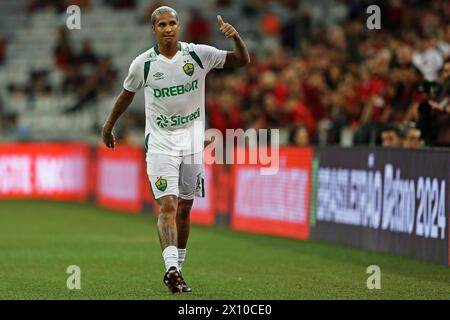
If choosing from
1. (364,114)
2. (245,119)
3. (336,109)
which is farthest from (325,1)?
Result: (364,114)

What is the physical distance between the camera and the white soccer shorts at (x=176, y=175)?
10.5 meters

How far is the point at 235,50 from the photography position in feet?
34.2

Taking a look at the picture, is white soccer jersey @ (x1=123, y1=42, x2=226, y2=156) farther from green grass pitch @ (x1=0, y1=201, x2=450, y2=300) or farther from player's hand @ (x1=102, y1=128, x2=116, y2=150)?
green grass pitch @ (x1=0, y1=201, x2=450, y2=300)

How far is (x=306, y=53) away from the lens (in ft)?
81.5

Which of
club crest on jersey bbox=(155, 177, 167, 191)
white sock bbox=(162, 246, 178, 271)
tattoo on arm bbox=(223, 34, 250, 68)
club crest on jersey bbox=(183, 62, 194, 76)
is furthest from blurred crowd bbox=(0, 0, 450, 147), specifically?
white sock bbox=(162, 246, 178, 271)

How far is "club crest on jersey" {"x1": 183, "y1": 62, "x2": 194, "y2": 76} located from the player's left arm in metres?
0.34

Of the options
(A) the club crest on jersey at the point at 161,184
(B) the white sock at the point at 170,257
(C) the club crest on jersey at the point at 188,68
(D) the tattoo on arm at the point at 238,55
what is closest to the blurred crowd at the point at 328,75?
(D) the tattoo on arm at the point at 238,55

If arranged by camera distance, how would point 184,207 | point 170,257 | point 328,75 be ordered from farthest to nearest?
1. point 328,75
2. point 184,207
3. point 170,257

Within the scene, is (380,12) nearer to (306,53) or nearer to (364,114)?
(306,53)

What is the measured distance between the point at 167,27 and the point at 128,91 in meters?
0.75

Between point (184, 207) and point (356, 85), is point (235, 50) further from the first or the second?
point (356, 85)

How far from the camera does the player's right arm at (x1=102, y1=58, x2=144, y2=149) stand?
10.5 metres

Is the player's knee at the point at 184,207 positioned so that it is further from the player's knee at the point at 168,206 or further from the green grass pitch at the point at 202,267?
the green grass pitch at the point at 202,267

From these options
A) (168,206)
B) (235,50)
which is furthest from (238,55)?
(168,206)
